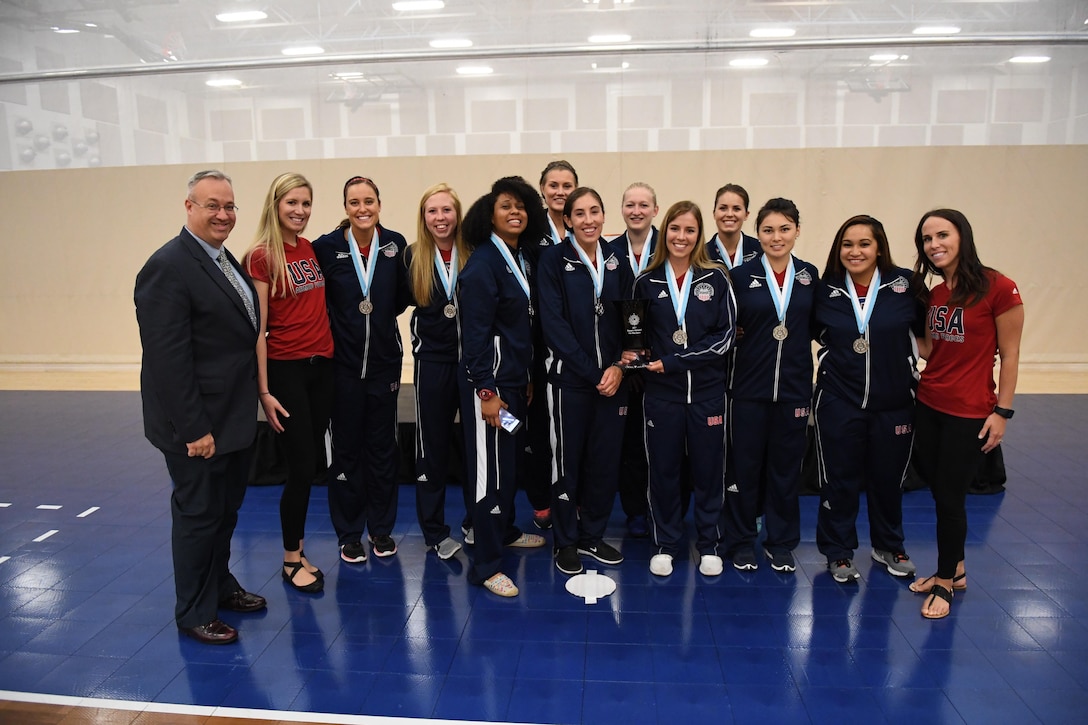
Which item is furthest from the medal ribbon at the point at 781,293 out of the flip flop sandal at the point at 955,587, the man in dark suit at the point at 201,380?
the man in dark suit at the point at 201,380

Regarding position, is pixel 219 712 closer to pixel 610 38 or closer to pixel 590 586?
pixel 590 586

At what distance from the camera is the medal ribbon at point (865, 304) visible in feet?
9.14

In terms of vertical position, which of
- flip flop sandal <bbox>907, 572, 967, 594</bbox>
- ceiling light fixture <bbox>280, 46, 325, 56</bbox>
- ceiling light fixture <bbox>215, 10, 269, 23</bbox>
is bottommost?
flip flop sandal <bbox>907, 572, 967, 594</bbox>

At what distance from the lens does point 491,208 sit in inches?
112

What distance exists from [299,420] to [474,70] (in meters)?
4.92

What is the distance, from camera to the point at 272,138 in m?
7.09

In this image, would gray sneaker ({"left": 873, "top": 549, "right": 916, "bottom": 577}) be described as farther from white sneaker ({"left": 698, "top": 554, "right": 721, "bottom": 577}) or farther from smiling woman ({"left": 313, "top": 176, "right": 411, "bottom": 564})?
smiling woman ({"left": 313, "top": 176, "right": 411, "bottom": 564})

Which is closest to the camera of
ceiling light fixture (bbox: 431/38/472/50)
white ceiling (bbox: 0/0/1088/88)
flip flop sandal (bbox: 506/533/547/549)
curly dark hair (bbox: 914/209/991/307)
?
curly dark hair (bbox: 914/209/991/307)

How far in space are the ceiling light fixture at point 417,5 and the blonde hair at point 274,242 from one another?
4.58 m

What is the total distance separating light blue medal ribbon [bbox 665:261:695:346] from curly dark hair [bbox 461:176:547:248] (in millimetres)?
637

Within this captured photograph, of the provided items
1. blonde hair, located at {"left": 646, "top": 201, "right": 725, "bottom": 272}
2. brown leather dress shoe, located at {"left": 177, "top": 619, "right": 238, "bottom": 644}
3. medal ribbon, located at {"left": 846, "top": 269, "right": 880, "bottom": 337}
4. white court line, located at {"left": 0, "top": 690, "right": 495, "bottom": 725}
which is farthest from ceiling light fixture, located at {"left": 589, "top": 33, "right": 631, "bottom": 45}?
white court line, located at {"left": 0, "top": 690, "right": 495, "bottom": 725}

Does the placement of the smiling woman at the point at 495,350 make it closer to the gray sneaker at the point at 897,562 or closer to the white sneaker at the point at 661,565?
the white sneaker at the point at 661,565

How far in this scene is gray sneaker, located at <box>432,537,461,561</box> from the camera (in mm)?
3213

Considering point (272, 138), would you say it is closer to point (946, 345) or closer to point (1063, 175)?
point (946, 345)
